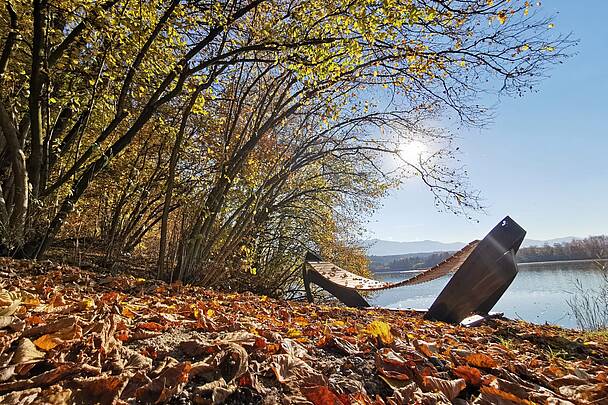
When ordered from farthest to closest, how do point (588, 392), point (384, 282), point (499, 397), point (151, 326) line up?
point (384, 282), point (151, 326), point (588, 392), point (499, 397)

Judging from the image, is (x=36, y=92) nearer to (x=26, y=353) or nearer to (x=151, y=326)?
(x=151, y=326)

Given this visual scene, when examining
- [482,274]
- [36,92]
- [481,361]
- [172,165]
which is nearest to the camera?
[481,361]

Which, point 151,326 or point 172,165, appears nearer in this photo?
point 151,326

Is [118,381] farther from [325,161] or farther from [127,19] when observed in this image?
[325,161]

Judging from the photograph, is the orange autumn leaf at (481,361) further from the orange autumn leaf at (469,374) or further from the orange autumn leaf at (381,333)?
the orange autumn leaf at (381,333)

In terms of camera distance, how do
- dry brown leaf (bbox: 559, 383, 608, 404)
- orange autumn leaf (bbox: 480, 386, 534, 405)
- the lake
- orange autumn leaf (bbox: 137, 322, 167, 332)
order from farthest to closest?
the lake, orange autumn leaf (bbox: 137, 322, 167, 332), dry brown leaf (bbox: 559, 383, 608, 404), orange autumn leaf (bbox: 480, 386, 534, 405)

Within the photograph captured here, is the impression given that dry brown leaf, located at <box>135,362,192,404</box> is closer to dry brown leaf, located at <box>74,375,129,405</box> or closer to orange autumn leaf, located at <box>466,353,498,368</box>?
dry brown leaf, located at <box>74,375,129,405</box>

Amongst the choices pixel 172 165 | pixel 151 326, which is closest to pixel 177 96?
pixel 172 165

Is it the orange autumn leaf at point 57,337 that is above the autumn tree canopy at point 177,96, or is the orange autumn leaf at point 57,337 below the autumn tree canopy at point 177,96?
below

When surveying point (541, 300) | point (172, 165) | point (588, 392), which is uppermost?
point (172, 165)

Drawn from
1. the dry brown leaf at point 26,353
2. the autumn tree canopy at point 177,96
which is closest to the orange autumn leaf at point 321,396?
the dry brown leaf at point 26,353

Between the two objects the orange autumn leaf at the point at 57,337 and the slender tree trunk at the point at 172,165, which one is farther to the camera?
the slender tree trunk at the point at 172,165

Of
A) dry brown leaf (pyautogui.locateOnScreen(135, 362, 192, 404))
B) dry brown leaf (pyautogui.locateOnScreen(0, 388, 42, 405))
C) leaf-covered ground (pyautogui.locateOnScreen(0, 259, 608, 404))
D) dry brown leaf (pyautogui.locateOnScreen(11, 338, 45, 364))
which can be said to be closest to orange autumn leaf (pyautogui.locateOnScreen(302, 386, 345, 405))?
leaf-covered ground (pyautogui.locateOnScreen(0, 259, 608, 404))

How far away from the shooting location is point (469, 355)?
1.44 meters
